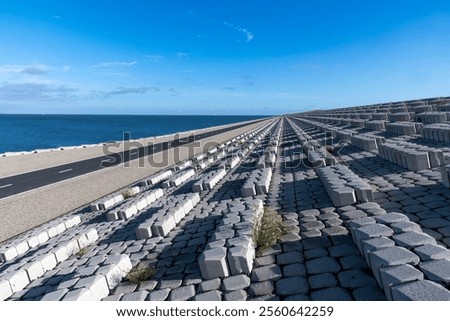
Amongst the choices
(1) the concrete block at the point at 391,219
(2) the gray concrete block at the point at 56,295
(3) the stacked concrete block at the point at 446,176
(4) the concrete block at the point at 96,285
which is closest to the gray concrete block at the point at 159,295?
(4) the concrete block at the point at 96,285

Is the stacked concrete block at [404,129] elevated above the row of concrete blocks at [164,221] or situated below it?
above

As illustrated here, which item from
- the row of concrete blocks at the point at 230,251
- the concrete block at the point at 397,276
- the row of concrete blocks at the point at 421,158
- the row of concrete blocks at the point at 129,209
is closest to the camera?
the concrete block at the point at 397,276

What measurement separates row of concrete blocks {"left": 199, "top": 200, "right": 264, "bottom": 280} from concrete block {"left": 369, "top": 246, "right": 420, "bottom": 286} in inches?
59.1

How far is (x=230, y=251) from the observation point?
4.29m

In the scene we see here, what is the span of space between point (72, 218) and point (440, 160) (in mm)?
9546

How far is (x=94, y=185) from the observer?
48.4ft

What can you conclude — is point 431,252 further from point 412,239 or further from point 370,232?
point 370,232

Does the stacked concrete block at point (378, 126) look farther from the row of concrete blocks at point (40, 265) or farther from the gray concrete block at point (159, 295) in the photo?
the gray concrete block at point (159, 295)

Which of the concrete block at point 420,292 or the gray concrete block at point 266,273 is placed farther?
the gray concrete block at point 266,273

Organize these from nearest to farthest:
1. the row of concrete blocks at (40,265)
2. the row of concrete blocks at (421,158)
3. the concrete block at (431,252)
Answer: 1. the concrete block at (431,252)
2. the row of concrete blocks at (40,265)
3. the row of concrete blocks at (421,158)

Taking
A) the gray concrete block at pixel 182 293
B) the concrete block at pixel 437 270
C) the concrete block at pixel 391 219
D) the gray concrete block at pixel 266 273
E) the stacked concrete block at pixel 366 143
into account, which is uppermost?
the stacked concrete block at pixel 366 143

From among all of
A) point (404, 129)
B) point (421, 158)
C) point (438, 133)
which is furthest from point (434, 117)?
point (421, 158)

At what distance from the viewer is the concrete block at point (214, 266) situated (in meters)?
4.14

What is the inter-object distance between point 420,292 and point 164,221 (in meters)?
4.71
